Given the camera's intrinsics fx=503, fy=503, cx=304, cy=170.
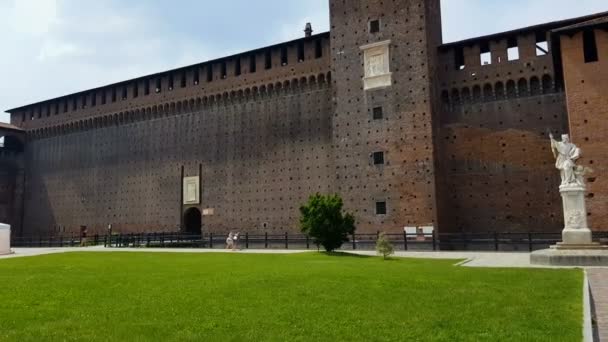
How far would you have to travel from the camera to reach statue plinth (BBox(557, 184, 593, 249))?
42.6ft

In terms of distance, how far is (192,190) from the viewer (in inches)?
1228

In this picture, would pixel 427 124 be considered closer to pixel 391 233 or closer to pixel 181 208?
pixel 391 233

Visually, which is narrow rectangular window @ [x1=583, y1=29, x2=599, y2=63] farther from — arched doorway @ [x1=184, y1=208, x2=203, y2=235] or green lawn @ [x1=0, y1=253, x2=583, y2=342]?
arched doorway @ [x1=184, y1=208, x2=203, y2=235]

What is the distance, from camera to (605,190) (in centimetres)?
1788

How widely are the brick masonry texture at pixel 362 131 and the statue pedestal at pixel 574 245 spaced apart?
17.8ft

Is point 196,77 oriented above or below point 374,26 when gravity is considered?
below

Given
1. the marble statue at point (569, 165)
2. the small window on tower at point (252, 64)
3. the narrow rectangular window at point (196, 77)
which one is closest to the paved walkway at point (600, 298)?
the marble statue at point (569, 165)

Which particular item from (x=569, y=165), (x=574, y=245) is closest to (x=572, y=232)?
(x=574, y=245)

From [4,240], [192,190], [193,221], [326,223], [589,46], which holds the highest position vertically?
[589,46]

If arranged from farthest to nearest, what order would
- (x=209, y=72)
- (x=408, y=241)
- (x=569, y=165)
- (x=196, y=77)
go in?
1. (x=196, y=77)
2. (x=209, y=72)
3. (x=408, y=241)
4. (x=569, y=165)

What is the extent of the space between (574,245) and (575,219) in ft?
2.53

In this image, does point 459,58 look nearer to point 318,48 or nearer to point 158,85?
point 318,48

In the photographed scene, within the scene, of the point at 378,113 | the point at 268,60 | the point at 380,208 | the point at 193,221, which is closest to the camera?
the point at 380,208

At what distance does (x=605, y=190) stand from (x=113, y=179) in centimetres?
2959
